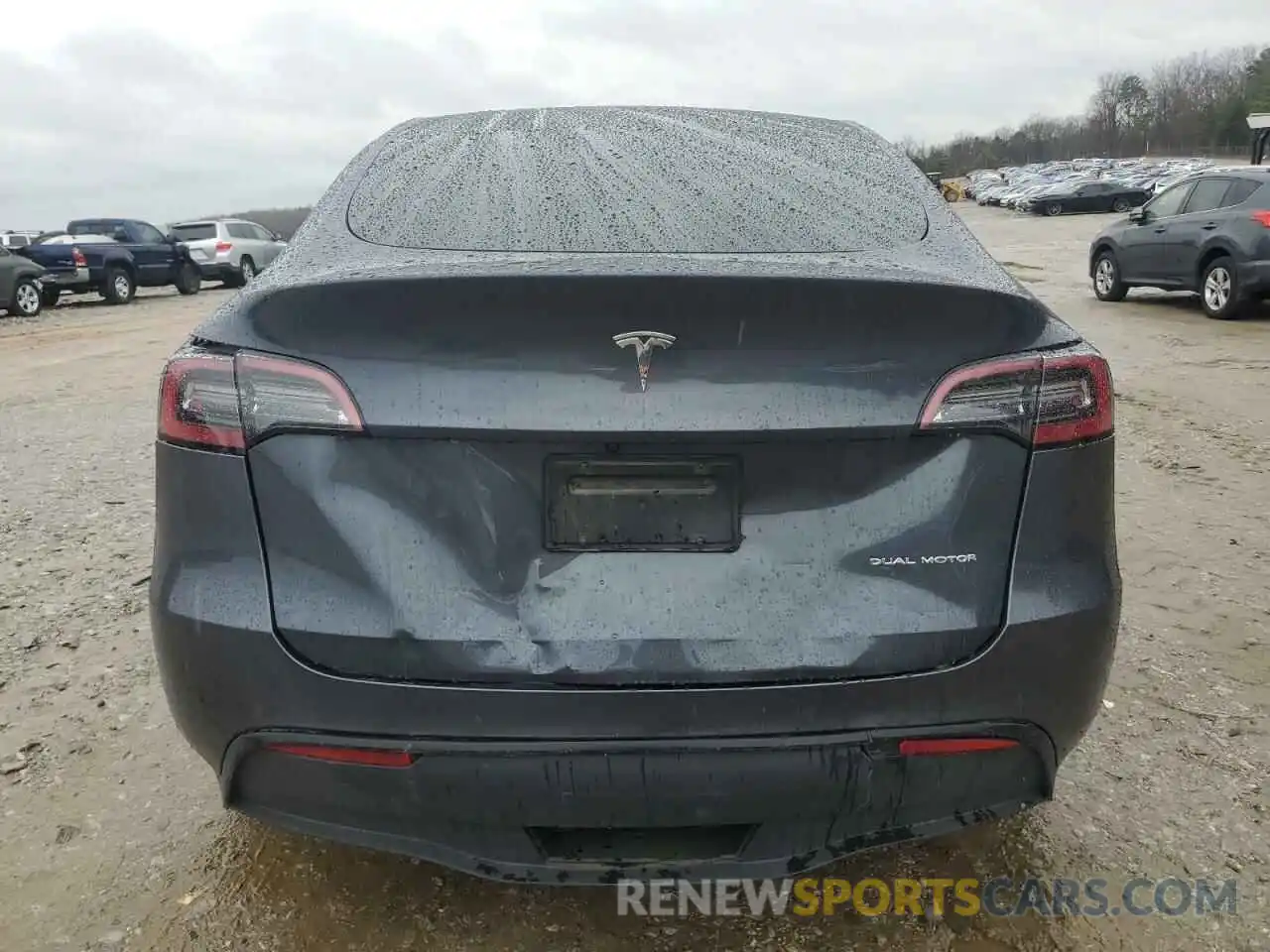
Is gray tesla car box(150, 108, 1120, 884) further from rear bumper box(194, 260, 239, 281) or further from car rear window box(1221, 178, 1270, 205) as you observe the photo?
rear bumper box(194, 260, 239, 281)

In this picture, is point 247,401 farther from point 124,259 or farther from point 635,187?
point 124,259

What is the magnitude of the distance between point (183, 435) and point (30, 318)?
62.3 feet

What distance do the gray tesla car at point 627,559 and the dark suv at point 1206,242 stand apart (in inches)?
454

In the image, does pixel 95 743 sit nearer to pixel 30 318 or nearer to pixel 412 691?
pixel 412 691

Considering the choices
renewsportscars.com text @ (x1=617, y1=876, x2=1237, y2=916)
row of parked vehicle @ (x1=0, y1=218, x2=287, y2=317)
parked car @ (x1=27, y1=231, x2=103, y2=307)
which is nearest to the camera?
renewsportscars.com text @ (x1=617, y1=876, x2=1237, y2=916)

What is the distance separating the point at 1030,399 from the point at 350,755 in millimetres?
1337

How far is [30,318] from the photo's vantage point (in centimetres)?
1792

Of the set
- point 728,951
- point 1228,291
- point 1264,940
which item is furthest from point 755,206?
point 1228,291

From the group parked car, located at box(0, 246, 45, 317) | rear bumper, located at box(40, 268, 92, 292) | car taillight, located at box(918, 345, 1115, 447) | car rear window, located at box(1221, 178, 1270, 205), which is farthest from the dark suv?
rear bumper, located at box(40, 268, 92, 292)

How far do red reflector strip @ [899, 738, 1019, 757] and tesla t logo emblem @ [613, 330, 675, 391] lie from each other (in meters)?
0.77

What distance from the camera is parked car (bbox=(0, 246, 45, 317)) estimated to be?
17359 millimetres

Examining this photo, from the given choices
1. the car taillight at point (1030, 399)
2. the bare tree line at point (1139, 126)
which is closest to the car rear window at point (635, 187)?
the car taillight at point (1030, 399)

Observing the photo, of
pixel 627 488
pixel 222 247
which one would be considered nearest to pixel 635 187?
pixel 627 488

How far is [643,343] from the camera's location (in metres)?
1.71
